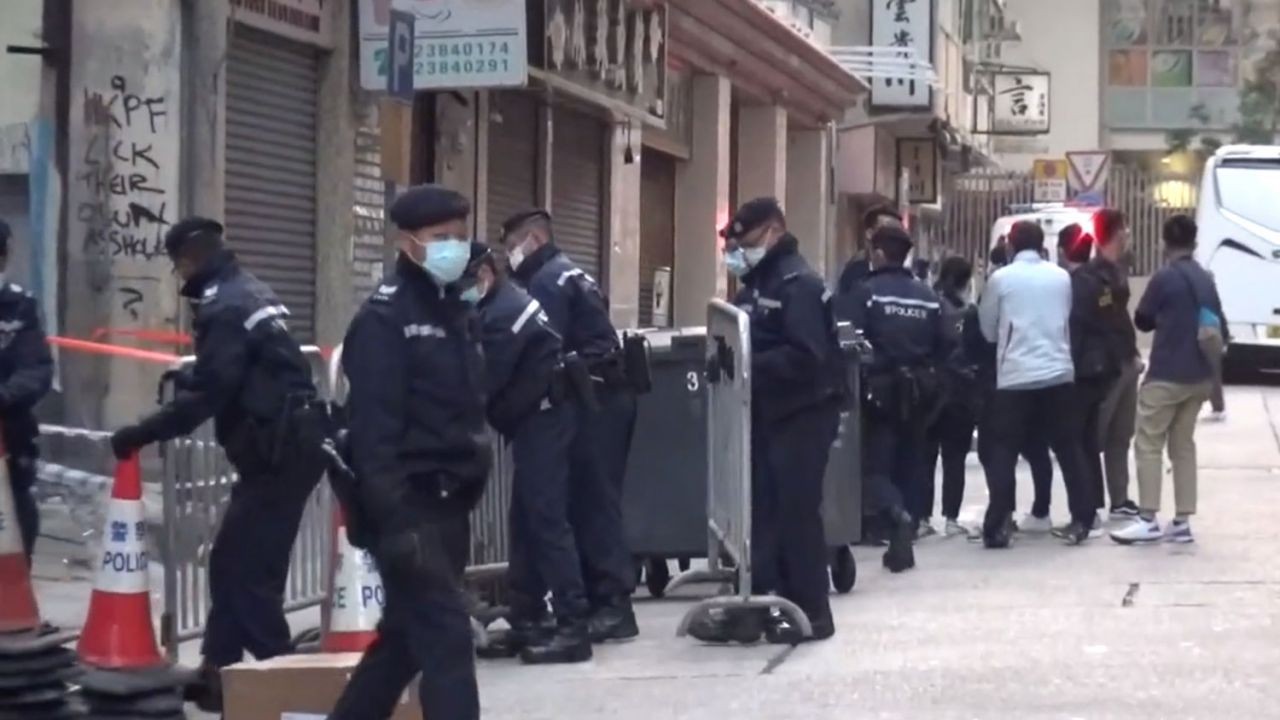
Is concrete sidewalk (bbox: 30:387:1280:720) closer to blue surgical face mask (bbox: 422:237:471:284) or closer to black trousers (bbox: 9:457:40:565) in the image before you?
black trousers (bbox: 9:457:40:565)

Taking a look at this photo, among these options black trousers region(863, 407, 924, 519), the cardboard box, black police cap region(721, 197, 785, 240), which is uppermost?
black police cap region(721, 197, 785, 240)

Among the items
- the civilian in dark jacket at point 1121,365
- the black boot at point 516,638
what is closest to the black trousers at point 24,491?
the black boot at point 516,638

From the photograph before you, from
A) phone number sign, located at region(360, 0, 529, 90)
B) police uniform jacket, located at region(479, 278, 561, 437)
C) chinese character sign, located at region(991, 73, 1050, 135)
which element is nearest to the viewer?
police uniform jacket, located at region(479, 278, 561, 437)

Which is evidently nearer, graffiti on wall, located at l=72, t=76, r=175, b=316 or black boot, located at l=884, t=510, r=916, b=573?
black boot, located at l=884, t=510, r=916, b=573

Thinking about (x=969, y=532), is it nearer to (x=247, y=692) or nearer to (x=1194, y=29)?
(x=247, y=692)

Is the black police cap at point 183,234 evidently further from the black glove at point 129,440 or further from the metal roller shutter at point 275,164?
the metal roller shutter at point 275,164

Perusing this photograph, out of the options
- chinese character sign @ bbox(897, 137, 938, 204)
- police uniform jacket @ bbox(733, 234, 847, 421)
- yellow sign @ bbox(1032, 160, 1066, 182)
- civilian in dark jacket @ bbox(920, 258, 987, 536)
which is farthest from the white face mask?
yellow sign @ bbox(1032, 160, 1066, 182)

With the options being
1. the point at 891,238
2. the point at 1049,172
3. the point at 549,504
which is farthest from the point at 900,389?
the point at 1049,172

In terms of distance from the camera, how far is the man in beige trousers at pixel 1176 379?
14.1 meters

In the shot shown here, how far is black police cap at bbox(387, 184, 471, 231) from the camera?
23.7 feet

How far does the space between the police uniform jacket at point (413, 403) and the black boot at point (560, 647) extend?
302 centimetres

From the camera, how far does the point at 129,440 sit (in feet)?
27.9

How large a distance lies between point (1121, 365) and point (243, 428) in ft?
24.8

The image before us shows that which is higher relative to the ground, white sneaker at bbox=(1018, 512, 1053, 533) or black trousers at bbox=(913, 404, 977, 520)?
black trousers at bbox=(913, 404, 977, 520)
